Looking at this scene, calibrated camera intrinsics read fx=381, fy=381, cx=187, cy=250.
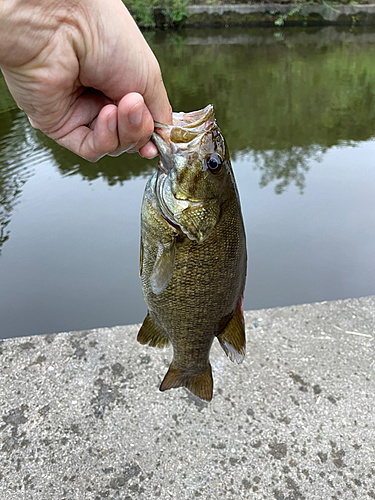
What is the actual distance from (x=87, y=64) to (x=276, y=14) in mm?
26810

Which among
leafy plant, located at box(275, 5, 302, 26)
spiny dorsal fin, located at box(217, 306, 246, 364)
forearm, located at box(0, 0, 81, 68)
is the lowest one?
leafy plant, located at box(275, 5, 302, 26)

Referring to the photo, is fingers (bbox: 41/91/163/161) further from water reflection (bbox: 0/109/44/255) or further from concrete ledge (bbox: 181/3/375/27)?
concrete ledge (bbox: 181/3/375/27)

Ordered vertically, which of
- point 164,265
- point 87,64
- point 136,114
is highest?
point 87,64

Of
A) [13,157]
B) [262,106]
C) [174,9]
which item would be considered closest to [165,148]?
[13,157]

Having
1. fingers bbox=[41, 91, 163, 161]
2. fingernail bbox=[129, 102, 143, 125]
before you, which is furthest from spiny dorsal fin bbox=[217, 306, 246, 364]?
fingernail bbox=[129, 102, 143, 125]

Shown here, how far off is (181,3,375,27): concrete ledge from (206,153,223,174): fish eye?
83.7 feet

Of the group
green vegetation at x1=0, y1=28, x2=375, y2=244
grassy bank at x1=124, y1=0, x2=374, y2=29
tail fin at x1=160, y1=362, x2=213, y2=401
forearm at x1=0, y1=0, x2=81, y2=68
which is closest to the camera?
forearm at x1=0, y1=0, x2=81, y2=68

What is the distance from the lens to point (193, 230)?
1.51 m

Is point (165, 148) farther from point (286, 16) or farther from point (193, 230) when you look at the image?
point (286, 16)

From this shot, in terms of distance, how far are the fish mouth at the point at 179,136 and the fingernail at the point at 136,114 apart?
0.16 metres

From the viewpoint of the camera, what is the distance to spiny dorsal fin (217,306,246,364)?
166 cm

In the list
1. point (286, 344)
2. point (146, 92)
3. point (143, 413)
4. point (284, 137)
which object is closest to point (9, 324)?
point (143, 413)

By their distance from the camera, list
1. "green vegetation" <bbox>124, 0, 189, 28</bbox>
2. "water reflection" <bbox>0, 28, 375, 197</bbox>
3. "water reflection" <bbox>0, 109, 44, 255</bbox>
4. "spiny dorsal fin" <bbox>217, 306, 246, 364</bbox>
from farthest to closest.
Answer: "green vegetation" <bbox>124, 0, 189, 28</bbox> → "water reflection" <bbox>0, 28, 375, 197</bbox> → "water reflection" <bbox>0, 109, 44, 255</bbox> → "spiny dorsal fin" <bbox>217, 306, 246, 364</bbox>

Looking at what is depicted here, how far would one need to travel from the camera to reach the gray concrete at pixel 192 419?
2006 millimetres
